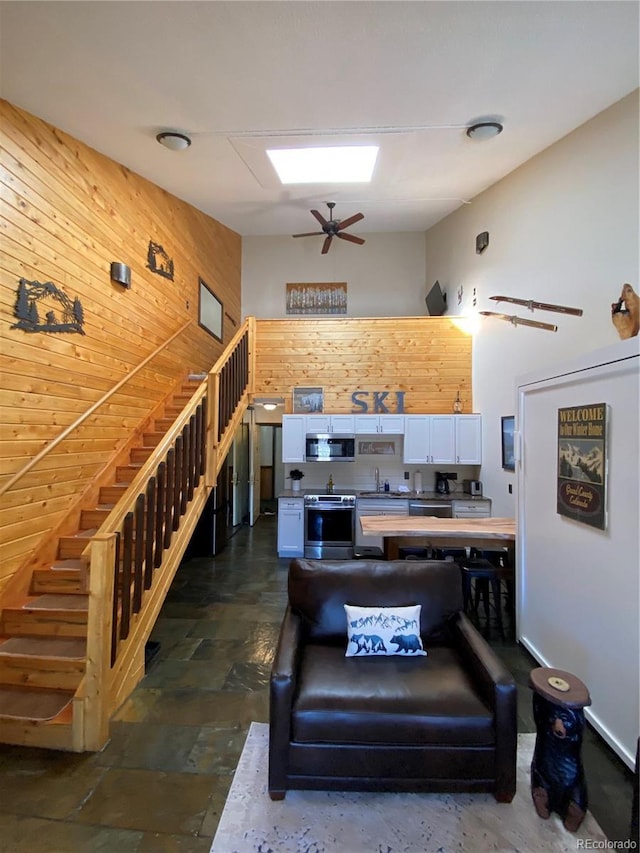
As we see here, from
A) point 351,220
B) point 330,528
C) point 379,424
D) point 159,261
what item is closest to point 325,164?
point 351,220

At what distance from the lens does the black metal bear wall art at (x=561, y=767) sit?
1.72m

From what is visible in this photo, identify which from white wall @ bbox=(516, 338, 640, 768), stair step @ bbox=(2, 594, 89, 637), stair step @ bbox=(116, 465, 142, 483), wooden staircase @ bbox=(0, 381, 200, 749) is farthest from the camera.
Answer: stair step @ bbox=(116, 465, 142, 483)

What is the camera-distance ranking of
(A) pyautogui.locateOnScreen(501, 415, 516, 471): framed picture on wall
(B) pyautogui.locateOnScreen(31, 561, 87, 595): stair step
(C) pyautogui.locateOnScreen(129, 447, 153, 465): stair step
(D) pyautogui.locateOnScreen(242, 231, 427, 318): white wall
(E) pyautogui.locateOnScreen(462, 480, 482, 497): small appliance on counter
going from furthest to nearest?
(D) pyautogui.locateOnScreen(242, 231, 427, 318): white wall, (E) pyautogui.locateOnScreen(462, 480, 482, 497): small appliance on counter, (A) pyautogui.locateOnScreen(501, 415, 516, 471): framed picture on wall, (C) pyautogui.locateOnScreen(129, 447, 153, 465): stair step, (B) pyautogui.locateOnScreen(31, 561, 87, 595): stair step

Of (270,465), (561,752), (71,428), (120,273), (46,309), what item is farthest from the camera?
(270,465)

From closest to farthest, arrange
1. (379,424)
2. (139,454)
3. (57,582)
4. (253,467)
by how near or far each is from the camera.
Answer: (57,582) < (139,454) < (379,424) < (253,467)

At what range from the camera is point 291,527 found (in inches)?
223

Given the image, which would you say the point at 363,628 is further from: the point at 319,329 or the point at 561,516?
the point at 319,329

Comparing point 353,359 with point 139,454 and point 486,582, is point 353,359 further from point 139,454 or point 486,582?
point 486,582

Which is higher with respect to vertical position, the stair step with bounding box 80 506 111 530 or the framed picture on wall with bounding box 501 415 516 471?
the framed picture on wall with bounding box 501 415 516 471

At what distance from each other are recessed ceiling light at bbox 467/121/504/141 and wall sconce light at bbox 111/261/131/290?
356 cm

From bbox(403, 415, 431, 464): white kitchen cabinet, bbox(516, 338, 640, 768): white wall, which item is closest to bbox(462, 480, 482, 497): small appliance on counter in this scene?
bbox(403, 415, 431, 464): white kitchen cabinet

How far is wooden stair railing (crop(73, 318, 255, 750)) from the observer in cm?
221

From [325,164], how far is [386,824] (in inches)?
219

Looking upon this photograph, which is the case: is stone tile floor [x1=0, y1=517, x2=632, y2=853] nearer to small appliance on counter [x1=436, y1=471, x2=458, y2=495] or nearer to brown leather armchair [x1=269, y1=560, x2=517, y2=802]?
brown leather armchair [x1=269, y1=560, x2=517, y2=802]
